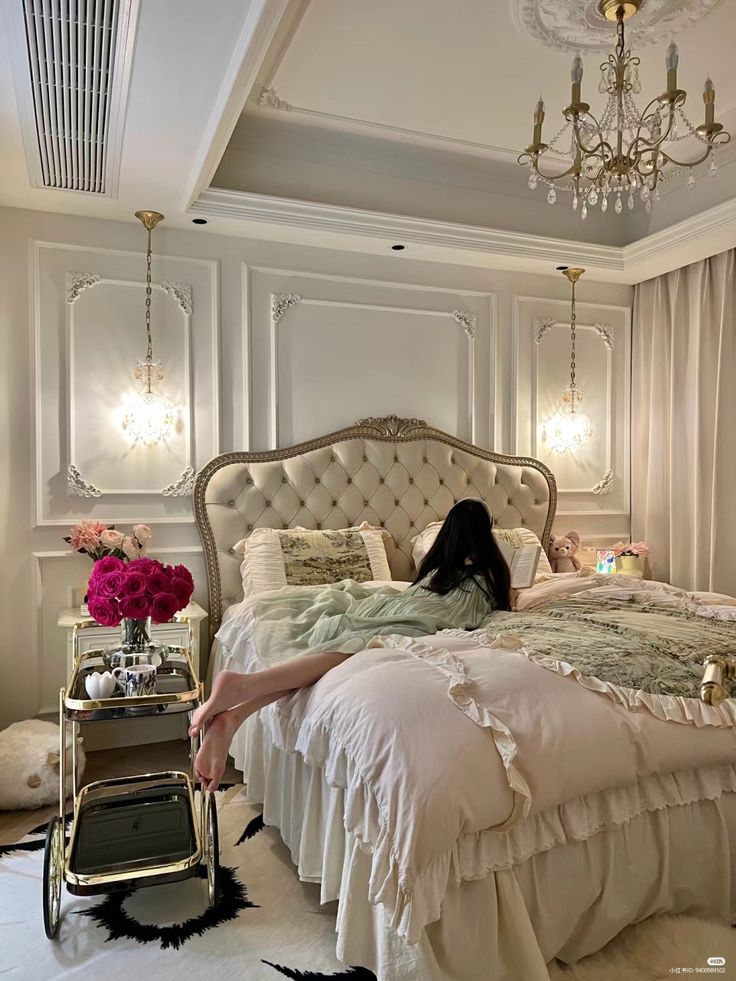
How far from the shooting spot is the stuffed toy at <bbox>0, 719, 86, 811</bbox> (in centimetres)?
274

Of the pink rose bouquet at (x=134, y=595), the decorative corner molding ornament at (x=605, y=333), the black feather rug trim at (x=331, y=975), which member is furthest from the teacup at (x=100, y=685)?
the decorative corner molding ornament at (x=605, y=333)

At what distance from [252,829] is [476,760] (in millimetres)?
1288

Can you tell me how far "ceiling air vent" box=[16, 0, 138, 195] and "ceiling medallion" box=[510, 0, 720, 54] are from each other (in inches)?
55.9

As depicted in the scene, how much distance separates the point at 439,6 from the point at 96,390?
2259 millimetres

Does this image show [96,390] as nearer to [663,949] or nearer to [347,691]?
[347,691]

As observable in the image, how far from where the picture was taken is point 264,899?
2.10 metres

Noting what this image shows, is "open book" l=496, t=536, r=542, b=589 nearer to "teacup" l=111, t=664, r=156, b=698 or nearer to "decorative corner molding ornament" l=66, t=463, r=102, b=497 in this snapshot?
"teacup" l=111, t=664, r=156, b=698

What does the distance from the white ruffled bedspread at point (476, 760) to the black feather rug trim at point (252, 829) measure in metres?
0.65

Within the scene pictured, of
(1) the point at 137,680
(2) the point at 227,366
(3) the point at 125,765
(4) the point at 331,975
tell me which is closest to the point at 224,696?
(1) the point at 137,680

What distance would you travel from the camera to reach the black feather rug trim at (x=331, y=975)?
176 centimetres

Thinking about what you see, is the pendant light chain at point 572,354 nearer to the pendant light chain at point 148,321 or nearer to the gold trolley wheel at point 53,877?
the pendant light chain at point 148,321

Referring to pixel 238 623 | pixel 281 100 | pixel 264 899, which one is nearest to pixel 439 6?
pixel 281 100

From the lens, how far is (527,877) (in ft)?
5.62

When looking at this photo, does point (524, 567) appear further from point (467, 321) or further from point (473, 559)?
point (467, 321)
